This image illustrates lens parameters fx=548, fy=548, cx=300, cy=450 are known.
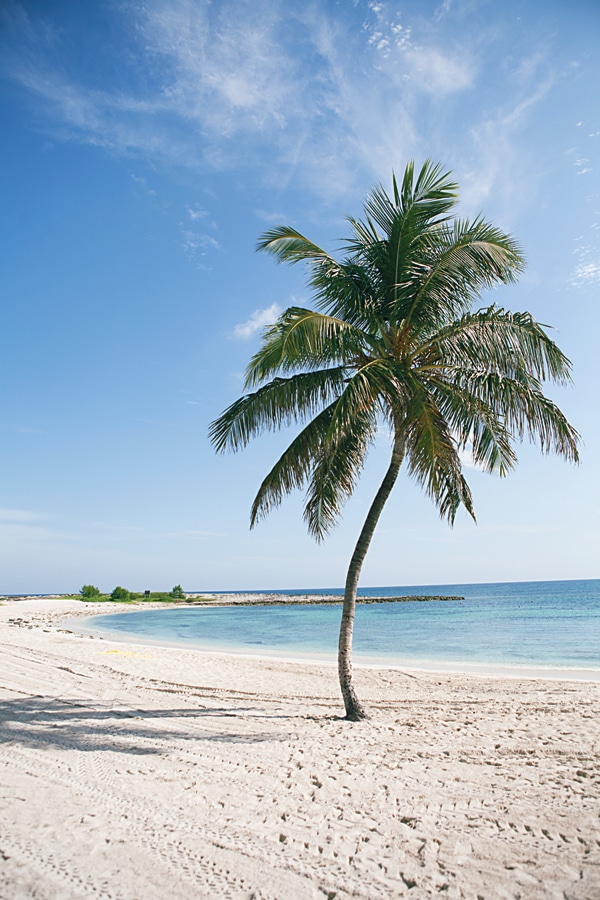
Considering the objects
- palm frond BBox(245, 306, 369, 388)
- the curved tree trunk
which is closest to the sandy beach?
the curved tree trunk

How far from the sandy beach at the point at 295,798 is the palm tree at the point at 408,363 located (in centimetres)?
160

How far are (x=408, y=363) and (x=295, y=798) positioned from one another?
5.37 m

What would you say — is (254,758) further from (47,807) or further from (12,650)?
(12,650)

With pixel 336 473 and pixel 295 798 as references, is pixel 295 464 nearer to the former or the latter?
pixel 336 473

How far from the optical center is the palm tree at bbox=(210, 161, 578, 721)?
7406 mm

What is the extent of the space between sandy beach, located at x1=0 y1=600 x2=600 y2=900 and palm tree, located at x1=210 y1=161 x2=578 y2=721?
5.26ft

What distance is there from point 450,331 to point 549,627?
24.4 metres

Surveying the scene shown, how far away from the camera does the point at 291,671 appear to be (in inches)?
519

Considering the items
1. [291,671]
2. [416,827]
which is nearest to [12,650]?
[291,671]

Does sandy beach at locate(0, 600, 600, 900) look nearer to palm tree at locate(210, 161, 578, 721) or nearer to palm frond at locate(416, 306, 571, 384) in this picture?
palm tree at locate(210, 161, 578, 721)

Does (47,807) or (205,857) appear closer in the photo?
(205,857)

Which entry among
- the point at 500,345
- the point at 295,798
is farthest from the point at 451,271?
the point at 295,798

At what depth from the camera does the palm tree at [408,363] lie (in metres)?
7.41

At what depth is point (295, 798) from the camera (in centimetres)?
460
